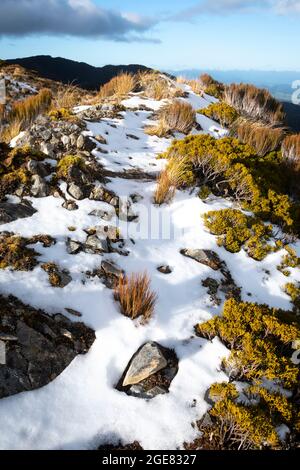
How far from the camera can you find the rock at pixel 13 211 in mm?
4637

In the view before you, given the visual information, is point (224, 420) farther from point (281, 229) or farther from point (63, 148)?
point (63, 148)

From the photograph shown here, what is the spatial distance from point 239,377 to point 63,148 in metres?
5.07

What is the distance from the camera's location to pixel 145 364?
347 cm

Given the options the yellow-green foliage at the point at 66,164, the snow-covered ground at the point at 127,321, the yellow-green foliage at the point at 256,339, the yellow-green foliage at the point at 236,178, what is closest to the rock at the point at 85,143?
the yellow-green foliage at the point at 66,164

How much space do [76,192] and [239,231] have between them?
2755 millimetres

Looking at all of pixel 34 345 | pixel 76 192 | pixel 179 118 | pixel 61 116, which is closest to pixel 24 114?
pixel 61 116

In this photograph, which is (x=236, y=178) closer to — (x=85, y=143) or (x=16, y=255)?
(x=85, y=143)

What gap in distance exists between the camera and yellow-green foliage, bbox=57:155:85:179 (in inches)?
223

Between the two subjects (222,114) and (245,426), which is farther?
(222,114)

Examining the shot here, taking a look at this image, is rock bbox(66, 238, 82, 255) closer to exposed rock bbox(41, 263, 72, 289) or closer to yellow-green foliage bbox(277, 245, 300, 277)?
exposed rock bbox(41, 263, 72, 289)

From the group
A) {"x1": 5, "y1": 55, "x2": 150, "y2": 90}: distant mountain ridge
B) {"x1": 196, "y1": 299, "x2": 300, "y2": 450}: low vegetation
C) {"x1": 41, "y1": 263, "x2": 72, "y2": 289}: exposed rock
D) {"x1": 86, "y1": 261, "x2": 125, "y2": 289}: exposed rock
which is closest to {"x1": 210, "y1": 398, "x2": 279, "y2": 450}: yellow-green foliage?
{"x1": 196, "y1": 299, "x2": 300, "y2": 450}: low vegetation

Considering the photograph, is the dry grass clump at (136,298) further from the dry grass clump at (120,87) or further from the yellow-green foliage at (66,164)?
the dry grass clump at (120,87)
